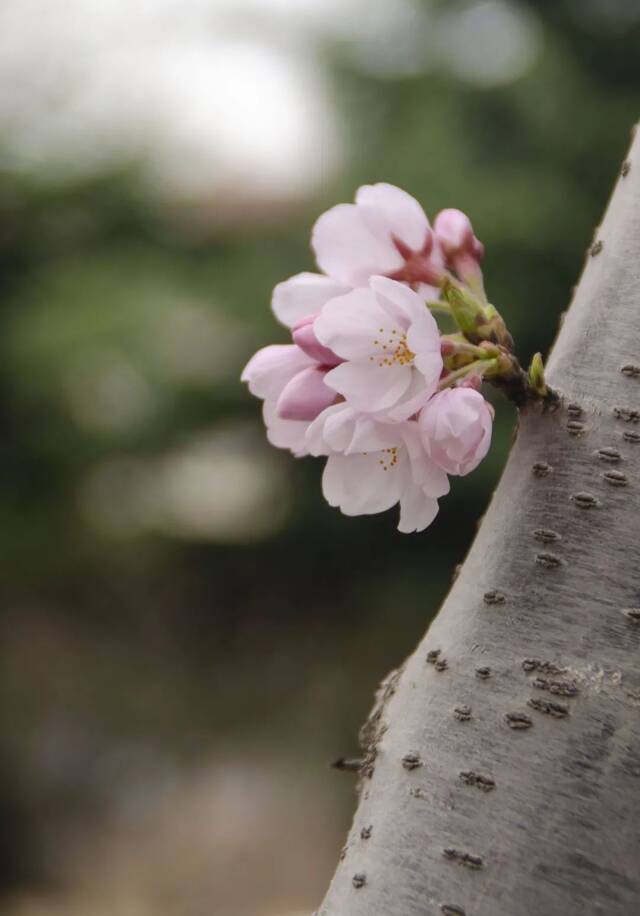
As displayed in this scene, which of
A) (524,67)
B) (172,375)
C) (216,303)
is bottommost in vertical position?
(172,375)

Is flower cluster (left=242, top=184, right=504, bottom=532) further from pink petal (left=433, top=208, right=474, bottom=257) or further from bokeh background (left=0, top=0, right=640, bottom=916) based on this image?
bokeh background (left=0, top=0, right=640, bottom=916)

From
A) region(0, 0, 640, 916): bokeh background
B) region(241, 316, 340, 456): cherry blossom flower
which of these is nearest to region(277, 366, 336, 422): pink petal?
region(241, 316, 340, 456): cherry blossom flower

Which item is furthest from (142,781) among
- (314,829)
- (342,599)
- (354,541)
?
(354,541)

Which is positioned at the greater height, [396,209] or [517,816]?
[396,209]

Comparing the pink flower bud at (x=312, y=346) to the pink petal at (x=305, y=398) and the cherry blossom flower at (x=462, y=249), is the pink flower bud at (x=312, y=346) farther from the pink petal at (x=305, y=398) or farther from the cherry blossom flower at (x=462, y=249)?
the cherry blossom flower at (x=462, y=249)

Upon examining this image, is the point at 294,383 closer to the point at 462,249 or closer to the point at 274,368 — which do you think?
the point at 274,368

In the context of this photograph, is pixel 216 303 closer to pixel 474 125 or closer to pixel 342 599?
pixel 474 125

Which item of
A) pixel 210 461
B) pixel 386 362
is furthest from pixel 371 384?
pixel 210 461

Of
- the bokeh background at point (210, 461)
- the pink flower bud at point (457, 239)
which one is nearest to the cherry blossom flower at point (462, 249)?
the pink flower bud at point (457, 239)
